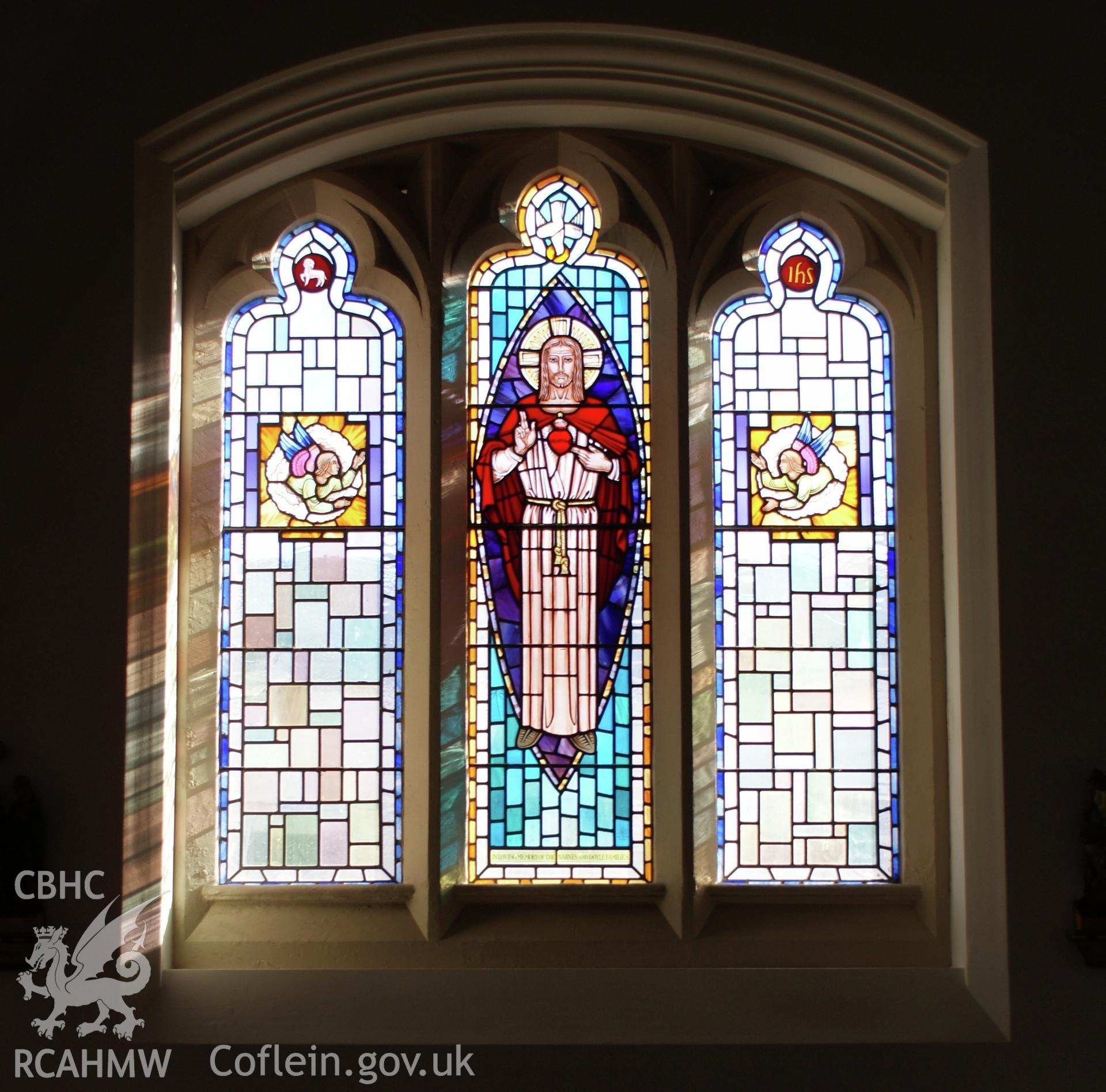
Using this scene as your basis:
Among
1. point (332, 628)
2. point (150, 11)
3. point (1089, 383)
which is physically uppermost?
point (150, 11)

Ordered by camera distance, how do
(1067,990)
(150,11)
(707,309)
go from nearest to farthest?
(1067,990) < (150,11) < (707,309)

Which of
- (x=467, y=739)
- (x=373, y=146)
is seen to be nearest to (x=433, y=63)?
(x=373, y=146)

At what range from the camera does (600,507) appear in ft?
15.9

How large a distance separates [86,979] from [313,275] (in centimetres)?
246

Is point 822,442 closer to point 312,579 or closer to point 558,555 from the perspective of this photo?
point 558,555

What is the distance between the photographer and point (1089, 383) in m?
4.38

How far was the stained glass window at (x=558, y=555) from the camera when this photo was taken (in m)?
4.73

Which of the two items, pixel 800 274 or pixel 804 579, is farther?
pixel 800 274

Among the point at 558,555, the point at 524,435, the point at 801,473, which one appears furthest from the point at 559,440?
the point at 801,473

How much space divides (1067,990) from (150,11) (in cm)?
424

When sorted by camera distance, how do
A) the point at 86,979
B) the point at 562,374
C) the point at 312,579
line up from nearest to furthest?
the point at 86,979, the point at 312,579, the point at 562,374

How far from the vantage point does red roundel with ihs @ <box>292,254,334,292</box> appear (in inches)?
194

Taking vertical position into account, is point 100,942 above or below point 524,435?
below

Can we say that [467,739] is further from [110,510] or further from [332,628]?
[110,510]
